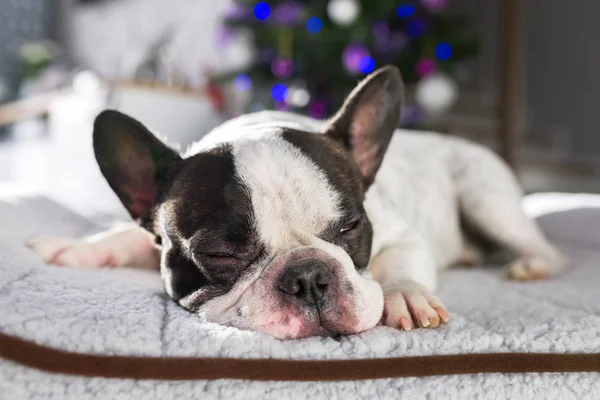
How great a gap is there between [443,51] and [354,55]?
2.34ft

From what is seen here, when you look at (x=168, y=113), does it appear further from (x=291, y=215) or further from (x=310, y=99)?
(x=291, y=215)

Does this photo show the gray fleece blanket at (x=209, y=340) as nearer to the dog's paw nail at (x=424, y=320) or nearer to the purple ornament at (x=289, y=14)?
the dog's paw nail at (x=424, y=320)

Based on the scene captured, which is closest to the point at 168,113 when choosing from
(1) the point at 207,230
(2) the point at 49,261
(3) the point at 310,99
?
(3) the point at 310,99

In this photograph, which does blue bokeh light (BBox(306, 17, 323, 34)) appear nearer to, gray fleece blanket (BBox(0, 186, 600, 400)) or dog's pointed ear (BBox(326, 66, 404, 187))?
dog's pointed ear (BBox(326, 66, 404, 187))

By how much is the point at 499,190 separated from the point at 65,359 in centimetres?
160

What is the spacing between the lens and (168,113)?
4992mm

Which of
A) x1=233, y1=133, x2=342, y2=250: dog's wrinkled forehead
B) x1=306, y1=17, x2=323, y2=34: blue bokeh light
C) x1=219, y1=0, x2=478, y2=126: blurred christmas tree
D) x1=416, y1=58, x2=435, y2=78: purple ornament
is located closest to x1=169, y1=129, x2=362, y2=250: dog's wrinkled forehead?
x1=233, y1=133, x2=342, y2=250: dog's wrinkled forehead

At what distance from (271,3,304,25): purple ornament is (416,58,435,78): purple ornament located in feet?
2.82

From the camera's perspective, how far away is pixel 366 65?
3.99m

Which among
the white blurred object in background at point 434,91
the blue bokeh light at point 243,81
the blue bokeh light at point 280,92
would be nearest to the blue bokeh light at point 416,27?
the white blurred object in background at point 434,91

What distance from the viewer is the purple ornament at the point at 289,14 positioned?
404 centimetres

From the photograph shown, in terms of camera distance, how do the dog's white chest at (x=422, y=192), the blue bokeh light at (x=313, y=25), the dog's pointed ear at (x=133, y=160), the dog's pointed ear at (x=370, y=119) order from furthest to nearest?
the blue bokeh light at (x=313, y=25), the dog's white chest at (x=422, y=192), the dog's pointed ear at (x=370, y=119), the dog's pointed ear at (x=133, y=160)

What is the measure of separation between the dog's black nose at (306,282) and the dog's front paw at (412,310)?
0.49 feet

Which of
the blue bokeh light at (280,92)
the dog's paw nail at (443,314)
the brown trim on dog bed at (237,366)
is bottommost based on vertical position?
the blue bokeh light at (280,92)
